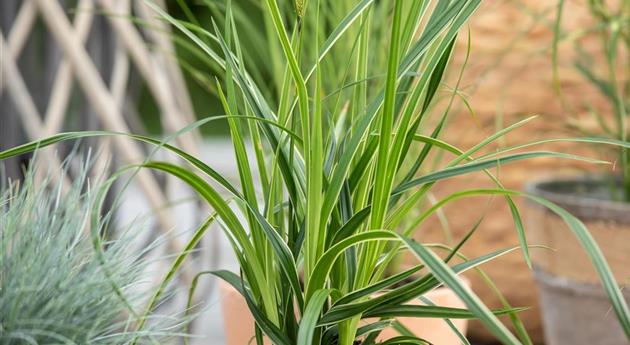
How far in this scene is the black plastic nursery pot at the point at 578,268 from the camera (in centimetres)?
116

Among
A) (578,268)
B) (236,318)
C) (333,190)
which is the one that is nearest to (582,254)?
(578,268)

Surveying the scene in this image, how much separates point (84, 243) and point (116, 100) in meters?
0.64

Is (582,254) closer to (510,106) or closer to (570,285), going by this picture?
(570,285)

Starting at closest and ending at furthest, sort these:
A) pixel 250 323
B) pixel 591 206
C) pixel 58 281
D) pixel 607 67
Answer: pixel 58 281
pixel 250 323
pixel 591 206
pixel 607 67

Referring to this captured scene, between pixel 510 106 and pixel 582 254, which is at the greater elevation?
pixel 510 106

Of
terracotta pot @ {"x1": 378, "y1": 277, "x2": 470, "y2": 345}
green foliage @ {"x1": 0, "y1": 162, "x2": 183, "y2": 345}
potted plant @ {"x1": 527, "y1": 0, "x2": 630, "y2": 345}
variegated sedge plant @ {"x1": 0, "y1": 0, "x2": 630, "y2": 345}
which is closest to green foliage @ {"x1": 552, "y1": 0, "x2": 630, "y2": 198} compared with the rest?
potted plant @ {"x1": 527, "y1": 0, "x2": 630, "y2": 345}

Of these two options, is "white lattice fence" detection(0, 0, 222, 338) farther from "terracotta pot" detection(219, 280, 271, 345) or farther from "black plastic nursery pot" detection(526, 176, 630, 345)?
"black plastic nursery pot" detection(526, 176, 630, 345)

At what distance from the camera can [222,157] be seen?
13.6 feet

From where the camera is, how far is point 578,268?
3.94ft

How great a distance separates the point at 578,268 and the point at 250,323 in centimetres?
60

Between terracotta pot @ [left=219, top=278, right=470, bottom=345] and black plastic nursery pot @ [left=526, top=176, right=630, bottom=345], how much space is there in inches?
17.5

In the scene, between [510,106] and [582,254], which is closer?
[582,254]

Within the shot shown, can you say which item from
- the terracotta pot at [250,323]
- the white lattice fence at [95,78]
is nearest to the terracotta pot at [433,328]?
the terracotta pot at [250,323]

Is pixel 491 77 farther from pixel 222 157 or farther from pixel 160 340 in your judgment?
pixel 222 157
